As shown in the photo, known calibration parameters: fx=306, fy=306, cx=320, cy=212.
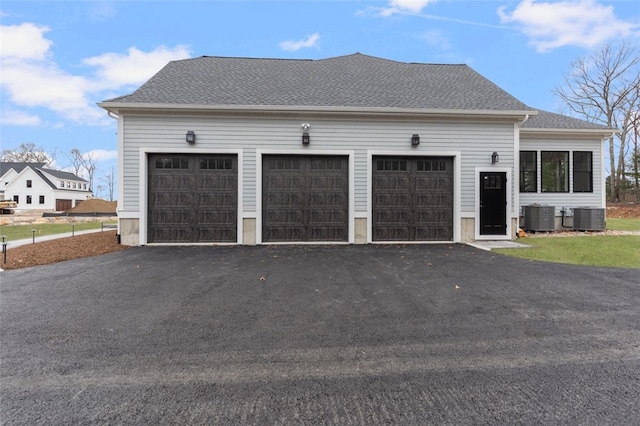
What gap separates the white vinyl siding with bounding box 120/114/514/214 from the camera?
8.49m

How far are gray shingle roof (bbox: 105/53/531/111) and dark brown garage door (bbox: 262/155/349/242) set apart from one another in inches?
66.1

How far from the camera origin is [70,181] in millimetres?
50125

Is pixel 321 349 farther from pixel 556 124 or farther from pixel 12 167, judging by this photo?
pixel 12 167

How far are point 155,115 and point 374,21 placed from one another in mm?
9365

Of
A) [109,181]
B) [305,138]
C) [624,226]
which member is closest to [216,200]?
[305,138]

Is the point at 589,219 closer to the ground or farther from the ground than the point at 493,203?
closer to the ground

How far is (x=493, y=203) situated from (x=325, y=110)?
5.83m

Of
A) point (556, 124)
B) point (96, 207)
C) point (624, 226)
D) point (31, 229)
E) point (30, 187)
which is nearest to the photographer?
point (556, 124)

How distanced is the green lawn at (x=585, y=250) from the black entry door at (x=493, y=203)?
2.61 feet

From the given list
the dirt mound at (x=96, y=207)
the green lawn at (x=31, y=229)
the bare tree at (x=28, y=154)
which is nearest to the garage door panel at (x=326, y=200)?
the green lawn at (x=31, y=229)

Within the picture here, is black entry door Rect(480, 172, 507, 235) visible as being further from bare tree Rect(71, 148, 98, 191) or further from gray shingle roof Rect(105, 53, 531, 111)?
bare tree Rect(71, 148, 98, 191)

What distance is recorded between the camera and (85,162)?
57000 millimetres

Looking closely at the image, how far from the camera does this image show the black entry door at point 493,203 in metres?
9.29

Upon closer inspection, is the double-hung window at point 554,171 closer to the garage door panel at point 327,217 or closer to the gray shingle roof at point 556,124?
the gray shingle roof at point 556,124
